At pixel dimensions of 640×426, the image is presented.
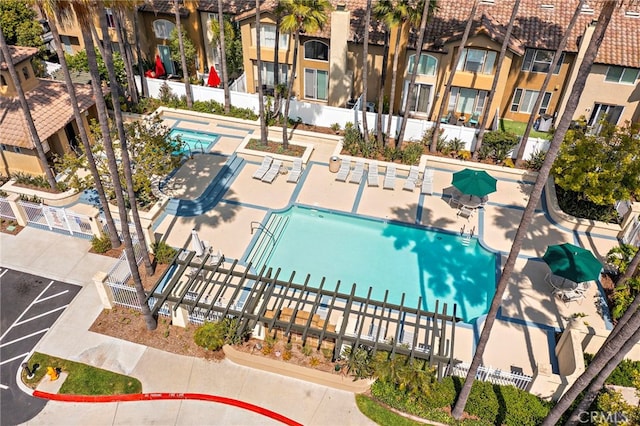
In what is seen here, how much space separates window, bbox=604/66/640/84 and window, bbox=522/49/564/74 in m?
2.93

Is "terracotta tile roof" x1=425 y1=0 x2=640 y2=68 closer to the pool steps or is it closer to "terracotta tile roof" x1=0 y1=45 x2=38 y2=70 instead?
the pool steps

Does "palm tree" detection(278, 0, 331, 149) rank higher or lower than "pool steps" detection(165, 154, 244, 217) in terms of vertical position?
higher

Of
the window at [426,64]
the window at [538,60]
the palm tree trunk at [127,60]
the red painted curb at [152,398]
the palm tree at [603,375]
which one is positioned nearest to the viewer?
the palm tree at [603,375]

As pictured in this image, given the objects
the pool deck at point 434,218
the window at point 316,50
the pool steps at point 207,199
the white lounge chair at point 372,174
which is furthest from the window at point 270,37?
the white lounge chair at point 372,174

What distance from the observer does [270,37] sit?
110ft

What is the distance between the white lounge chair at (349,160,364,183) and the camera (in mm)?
28222

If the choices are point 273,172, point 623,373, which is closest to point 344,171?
point 273,172

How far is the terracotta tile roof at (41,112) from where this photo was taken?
2509 cm

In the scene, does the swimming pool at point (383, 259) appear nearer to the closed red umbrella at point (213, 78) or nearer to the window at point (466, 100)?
the window at point (466, 100)

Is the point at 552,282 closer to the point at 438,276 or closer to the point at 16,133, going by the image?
the point at 438,276

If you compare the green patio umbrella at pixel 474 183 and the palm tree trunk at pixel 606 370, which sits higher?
the palm tree trunk at pixel 606 370

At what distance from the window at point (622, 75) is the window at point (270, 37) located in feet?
68.4

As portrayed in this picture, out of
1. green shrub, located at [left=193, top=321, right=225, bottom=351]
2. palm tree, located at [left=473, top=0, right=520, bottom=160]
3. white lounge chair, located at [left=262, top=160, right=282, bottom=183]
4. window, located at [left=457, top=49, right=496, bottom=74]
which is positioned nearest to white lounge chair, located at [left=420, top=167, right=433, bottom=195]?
palm tree, located at [left=473, top=0, right=520, bottom=160]

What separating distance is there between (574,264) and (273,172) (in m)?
16.5
